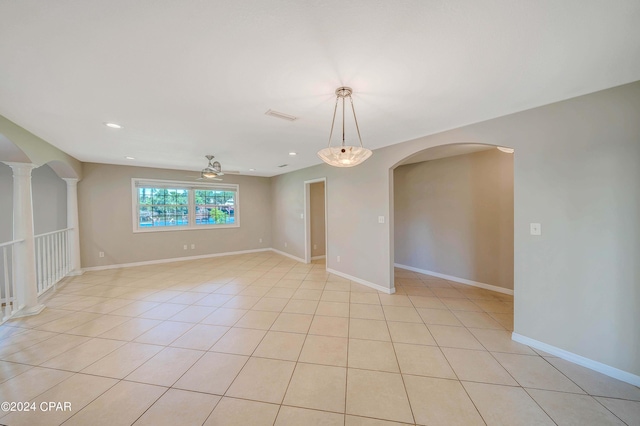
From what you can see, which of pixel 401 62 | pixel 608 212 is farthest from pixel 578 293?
pixel 401 62

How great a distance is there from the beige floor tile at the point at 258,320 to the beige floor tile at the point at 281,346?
0.65 feet

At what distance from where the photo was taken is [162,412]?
4.98 feet

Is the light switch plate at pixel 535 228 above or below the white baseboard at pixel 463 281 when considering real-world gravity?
above

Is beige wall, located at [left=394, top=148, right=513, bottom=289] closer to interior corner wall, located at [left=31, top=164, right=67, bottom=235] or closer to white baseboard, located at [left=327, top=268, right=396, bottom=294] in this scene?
white baseboard, located at [left=327, top=268, right=396, bottom=294]

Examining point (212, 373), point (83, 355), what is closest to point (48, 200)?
point (83, 355)

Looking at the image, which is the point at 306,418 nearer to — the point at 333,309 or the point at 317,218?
the point at 333,309

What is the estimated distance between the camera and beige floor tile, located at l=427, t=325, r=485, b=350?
222 cm

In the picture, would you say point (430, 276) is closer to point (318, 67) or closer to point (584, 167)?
point (584, 167)

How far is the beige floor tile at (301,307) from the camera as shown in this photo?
9.77 ft

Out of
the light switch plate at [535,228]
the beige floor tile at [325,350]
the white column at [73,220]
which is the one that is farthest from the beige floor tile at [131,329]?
the light switch plate at [535,228]

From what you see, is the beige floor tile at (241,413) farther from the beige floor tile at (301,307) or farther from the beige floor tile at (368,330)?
the beige floor tile at (301,307)

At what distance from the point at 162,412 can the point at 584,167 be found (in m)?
3.80

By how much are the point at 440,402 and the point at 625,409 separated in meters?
1.23

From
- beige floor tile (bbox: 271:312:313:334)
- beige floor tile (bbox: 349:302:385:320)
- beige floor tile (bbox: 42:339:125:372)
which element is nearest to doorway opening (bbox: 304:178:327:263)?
beige floor tile (bbox: 349:302:385:320)
